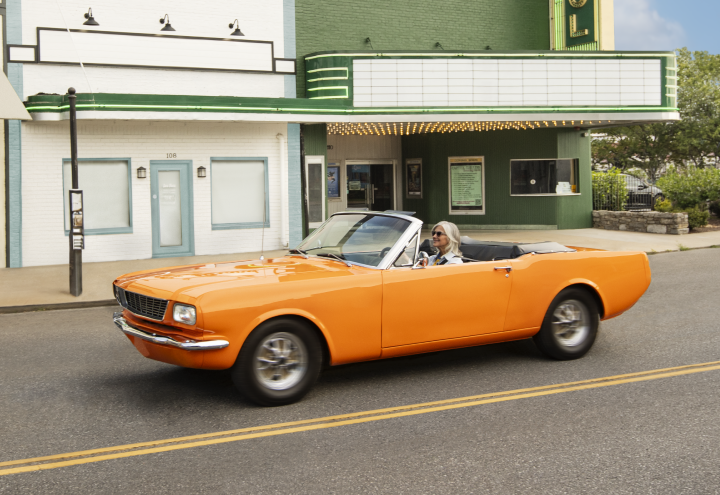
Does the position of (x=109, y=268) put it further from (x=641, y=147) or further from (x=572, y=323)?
(x=641, y=147)

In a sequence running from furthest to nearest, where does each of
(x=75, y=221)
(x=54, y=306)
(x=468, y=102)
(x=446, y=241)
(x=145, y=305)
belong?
(x=468, y=102) < (x=75, y=221) < (x=54, y=306) < (x=446, y=241) < (x=145, y=305)

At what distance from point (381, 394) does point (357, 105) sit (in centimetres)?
1317

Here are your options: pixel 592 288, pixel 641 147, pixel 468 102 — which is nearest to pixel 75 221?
pixel 592 288

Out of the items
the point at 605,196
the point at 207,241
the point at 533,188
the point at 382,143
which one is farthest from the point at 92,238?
the point at 605,196

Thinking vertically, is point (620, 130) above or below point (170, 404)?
above

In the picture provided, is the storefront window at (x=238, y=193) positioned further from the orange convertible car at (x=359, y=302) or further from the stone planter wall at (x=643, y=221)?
the stone planter wall at (x=643, y=221)

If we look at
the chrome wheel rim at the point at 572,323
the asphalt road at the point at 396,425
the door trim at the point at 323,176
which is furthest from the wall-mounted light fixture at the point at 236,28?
the chrome wheel rim at the point at 572,323

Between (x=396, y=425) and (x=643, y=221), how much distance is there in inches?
728

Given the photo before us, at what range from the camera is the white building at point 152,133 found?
15758mm

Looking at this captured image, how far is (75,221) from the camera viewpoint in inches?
470

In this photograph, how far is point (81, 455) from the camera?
4.73 meters

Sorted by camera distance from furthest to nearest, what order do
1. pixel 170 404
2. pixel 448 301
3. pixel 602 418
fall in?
pixel 448 301 → pixel 170 404 → pixel 602 418

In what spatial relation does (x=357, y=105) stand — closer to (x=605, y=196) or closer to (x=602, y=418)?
(x=605, y=196)

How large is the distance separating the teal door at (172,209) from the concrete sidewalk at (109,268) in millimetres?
405
